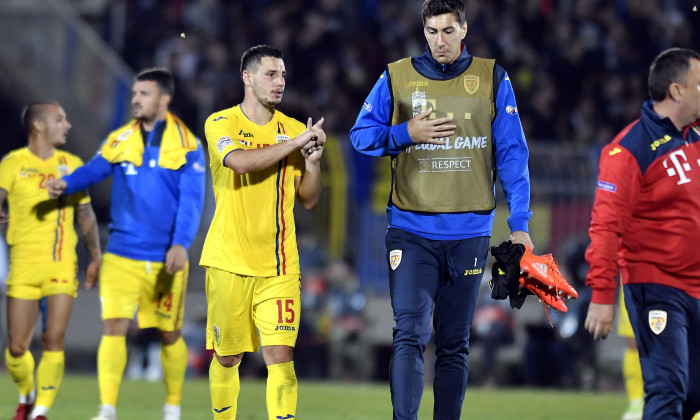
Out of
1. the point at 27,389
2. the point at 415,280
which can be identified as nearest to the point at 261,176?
the point at 415,280

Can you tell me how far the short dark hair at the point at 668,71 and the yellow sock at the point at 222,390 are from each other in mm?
3158

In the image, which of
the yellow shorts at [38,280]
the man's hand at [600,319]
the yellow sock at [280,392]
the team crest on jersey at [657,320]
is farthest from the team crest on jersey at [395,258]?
the yellow shorts at [38,280]

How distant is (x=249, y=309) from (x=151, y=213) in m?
2.15

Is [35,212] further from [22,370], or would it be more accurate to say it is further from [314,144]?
[314,144]

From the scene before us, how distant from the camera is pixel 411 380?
6.40m

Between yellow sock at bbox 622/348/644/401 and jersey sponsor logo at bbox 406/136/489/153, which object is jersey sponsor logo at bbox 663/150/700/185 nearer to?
jersey sponsor logo at bbox 406/136/489/153

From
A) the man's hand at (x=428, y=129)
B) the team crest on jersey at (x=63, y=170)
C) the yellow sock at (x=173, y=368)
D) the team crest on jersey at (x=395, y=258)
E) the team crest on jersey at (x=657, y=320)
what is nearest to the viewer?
the team crest on jersey at (x=657, y=320)

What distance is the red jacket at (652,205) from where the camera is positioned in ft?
19.5

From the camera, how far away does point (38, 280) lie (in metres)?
9.02

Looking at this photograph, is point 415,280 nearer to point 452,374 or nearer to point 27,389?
point 452,374

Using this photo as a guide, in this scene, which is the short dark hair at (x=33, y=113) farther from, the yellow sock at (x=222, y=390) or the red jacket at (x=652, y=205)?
the red jacket at (x=652, y=205)

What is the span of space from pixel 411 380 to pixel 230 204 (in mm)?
1631

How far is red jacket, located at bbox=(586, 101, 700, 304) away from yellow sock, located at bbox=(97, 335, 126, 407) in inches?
161

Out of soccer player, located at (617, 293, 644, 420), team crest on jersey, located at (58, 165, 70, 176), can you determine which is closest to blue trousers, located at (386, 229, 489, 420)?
team crest on jersey, located at (58, 165, 70, 176)
